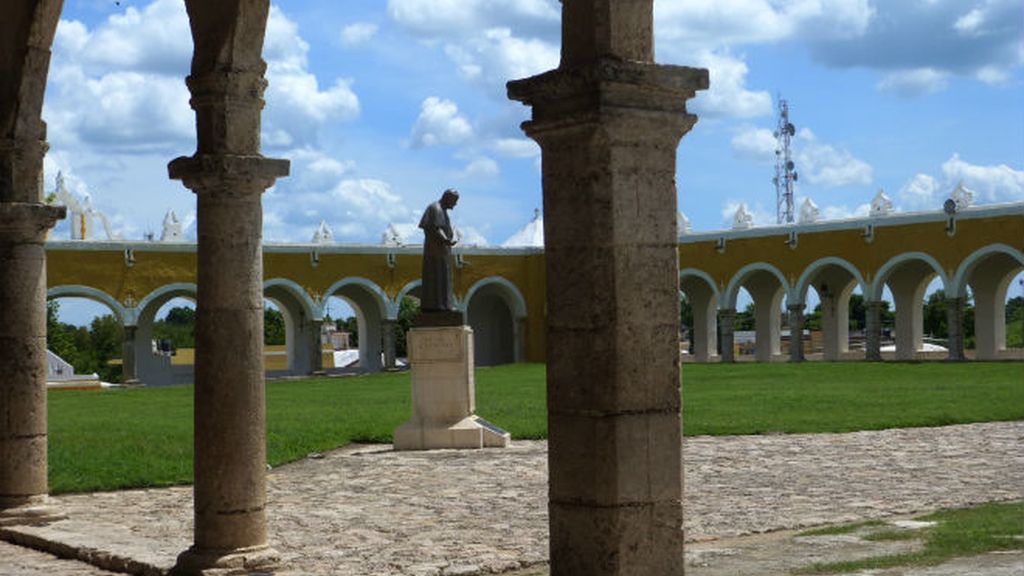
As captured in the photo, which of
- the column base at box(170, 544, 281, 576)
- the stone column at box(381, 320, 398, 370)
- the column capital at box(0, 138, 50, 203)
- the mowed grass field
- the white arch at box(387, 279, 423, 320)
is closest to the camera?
the column base at box(170, 544, 281, 576)

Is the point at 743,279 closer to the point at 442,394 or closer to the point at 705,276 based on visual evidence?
the point at 705,276

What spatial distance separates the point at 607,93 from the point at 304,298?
114 feet

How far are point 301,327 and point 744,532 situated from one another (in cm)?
3271

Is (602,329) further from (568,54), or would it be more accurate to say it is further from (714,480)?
(714,480)

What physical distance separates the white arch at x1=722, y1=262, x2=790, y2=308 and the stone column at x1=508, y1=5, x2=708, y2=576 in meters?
34.3

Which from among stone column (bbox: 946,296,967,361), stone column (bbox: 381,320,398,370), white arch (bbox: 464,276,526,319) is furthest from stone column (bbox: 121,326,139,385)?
stone column (bbox: 946,296,967,361)

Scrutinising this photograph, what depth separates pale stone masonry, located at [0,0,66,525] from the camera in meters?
9.06

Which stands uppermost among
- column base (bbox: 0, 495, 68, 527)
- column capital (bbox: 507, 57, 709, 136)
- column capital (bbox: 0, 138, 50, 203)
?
column capital (bbox: 0, 138, 50, 203)

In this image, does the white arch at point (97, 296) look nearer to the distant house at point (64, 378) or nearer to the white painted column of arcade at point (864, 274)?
the distant house at point (64, 378)

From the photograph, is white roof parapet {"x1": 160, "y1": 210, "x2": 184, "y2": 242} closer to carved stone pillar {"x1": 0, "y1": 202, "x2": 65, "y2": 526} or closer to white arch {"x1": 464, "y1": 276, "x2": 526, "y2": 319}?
→ white arch {"x1": 464, "y1": 276, "x2": 526, "y2": 319}

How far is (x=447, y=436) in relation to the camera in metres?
15.0

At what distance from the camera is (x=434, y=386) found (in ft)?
49.3

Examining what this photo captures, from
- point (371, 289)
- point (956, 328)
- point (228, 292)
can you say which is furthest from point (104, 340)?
point (228, 292)

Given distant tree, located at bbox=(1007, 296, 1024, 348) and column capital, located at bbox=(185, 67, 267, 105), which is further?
distant tree, located at bbox=(1007, 296, 1024, 348)
